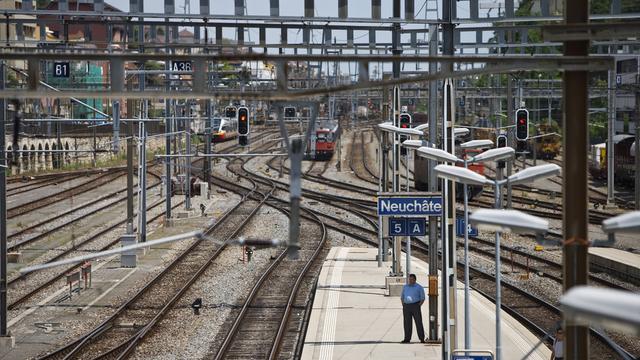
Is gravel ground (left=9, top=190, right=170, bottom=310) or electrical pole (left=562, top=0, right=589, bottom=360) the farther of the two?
gravel ground (left=9, top=190, right=170, bottom=310)

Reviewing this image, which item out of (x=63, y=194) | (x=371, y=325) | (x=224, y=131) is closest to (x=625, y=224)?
(x=371, y=325)

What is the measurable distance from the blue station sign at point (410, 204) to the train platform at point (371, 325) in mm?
2262

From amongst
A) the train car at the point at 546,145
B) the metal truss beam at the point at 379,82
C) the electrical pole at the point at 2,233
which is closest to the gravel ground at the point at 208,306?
the electrical pole at the point at 2,233

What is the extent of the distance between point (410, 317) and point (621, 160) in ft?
115

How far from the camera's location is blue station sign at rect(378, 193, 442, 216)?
57.7 ft

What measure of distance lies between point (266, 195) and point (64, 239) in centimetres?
1410

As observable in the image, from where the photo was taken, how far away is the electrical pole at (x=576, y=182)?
729 cm

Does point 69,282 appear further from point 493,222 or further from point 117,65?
point 493,222

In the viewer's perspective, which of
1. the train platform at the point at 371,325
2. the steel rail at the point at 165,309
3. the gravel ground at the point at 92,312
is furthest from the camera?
the gravel ground at the point at 92,312

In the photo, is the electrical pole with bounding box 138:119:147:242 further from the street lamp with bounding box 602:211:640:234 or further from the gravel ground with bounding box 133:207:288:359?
the street lamp with bounding box 602:211:640:234

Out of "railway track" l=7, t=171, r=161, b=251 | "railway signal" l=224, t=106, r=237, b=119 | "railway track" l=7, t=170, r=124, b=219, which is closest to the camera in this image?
"railway track" l=7, t=171, r=161, b=251

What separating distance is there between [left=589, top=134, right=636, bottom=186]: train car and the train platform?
25.1 m

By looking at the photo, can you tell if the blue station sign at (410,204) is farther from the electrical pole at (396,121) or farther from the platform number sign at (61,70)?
the platform number sign at (61,70)

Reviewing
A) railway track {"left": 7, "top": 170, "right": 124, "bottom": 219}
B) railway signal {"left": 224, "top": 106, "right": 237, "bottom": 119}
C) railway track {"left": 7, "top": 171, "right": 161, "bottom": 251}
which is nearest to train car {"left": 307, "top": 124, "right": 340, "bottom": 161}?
railway track {"left": 7, "top": 170, "right": 124, "bottom": 219}
